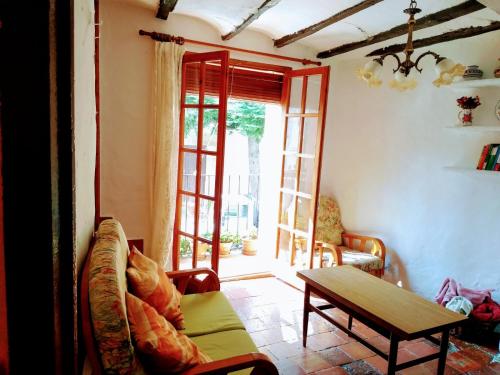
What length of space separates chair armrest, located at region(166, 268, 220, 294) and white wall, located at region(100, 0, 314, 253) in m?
0.95

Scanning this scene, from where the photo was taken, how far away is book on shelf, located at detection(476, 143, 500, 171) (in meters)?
2.85

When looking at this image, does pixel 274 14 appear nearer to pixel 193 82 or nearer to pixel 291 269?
pixel 193 82

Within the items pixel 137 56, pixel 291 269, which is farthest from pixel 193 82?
pixel 291 269

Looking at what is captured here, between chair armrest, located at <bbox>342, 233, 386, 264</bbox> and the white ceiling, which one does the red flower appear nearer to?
the white ceiling

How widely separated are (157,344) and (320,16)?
107 inches

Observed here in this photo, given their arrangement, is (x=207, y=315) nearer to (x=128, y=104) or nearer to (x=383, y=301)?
(x=383, y=301)

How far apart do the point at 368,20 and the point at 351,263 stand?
6.77 ft

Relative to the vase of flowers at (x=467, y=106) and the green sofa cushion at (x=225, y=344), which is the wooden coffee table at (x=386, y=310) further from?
the vase of flowers at (x=467, y=106)

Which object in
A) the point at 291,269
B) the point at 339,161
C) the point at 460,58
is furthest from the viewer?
the point at 339,161

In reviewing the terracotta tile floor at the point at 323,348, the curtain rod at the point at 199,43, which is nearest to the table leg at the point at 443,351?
the terracotta tile floor at the point at 323,348

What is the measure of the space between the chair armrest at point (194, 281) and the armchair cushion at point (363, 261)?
1400 mm

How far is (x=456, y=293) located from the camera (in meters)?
2.98

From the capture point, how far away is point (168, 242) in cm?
332

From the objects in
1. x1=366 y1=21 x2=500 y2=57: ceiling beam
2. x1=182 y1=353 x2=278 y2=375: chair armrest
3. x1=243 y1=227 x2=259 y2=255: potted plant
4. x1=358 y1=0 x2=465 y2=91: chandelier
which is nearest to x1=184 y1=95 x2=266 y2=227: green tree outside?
x1=243 y1=227 x2=259 y2=255: potted plant
